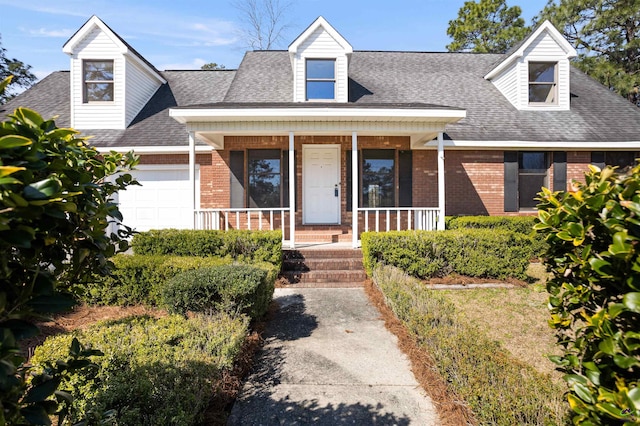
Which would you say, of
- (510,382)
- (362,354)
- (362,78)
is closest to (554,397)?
(510,382)

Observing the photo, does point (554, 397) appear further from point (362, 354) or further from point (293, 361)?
point (293, 361)

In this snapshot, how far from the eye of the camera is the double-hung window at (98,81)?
36.0ft

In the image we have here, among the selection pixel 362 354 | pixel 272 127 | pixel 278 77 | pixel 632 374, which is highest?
pixel 278 77

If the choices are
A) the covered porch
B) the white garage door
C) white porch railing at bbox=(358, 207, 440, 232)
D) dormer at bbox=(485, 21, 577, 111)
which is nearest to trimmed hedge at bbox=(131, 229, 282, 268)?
the covered porch

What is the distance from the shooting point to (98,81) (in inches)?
432

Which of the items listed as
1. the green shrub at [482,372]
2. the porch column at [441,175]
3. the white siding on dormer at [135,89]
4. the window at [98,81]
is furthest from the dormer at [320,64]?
the green shrub at [482,372]

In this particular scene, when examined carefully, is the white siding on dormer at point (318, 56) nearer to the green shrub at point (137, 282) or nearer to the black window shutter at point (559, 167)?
the green shrub at point (137, 282)

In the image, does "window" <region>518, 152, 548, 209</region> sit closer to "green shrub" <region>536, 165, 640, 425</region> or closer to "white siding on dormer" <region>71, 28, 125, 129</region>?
"green shrub" <region>536, 165, 640, 425</region>

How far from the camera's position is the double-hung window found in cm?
1096

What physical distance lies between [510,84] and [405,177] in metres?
5.60

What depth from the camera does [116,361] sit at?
2.63 metres

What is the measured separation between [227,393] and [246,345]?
2.67 ft

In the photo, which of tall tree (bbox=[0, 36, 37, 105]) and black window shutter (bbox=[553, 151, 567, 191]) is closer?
black window shutter (bbox=[553, 151, 567, 191])

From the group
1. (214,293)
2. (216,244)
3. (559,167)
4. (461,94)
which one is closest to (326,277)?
(216,244)
